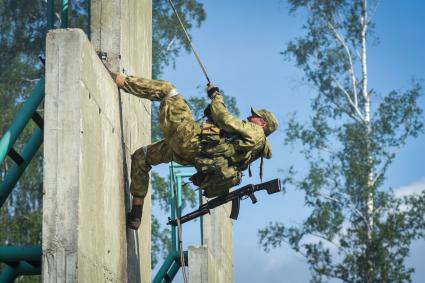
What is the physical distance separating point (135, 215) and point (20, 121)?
1.41 metres

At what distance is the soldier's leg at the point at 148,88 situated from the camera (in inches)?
310

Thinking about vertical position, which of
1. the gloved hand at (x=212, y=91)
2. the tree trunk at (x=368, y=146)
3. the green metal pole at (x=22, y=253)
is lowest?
the green metal pole at (x=22, y=253)

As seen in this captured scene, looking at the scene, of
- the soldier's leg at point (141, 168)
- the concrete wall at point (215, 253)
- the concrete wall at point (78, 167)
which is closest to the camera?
the concrete wall at point (78, 167)

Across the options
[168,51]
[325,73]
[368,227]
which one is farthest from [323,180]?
[168,51]

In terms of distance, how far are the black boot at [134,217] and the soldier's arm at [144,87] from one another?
83cm

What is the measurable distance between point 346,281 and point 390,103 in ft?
16.0

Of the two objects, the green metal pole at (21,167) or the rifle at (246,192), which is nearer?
the green metal pole at (21,167)

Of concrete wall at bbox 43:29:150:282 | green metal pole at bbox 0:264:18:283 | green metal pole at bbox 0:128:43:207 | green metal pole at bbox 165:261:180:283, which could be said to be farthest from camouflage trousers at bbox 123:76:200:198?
green metal pole at bbox 165:261:180:283

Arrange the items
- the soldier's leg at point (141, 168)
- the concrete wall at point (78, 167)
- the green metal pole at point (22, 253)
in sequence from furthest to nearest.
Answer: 1. the soldier's leg at point (141, 168)
2. the green metal pole at point (22, 253)
3. the concrete wall at point (78, 167)

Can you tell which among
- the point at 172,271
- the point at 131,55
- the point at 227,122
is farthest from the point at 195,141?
the point at 172,271

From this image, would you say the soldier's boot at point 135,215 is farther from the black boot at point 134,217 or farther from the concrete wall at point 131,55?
the concrete wall at point 131,55

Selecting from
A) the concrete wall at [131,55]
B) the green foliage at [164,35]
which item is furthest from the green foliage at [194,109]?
the concrete wall at [131,55]

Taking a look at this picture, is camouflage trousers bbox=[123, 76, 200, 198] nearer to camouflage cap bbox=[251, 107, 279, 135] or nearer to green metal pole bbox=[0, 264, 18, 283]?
camouflage cap bbox=[251, 107, 279, 135]

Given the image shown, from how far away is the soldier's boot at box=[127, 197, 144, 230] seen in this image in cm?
810
